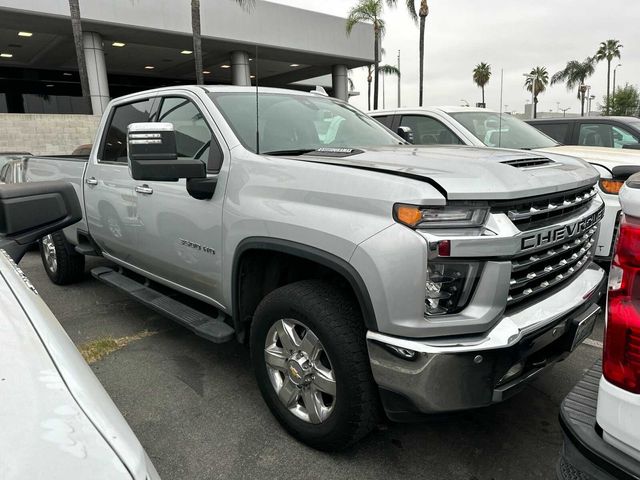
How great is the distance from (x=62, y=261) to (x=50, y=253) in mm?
371

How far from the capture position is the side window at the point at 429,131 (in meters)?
5.69

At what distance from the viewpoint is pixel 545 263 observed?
89.7 inches

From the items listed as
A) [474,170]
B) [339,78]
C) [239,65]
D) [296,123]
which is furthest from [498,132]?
[339,78]

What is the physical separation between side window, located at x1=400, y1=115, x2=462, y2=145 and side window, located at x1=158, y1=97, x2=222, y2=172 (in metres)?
3.27

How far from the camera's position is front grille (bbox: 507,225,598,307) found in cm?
209

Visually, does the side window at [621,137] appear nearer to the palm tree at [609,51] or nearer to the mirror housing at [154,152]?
the mirror housing at [154,152]

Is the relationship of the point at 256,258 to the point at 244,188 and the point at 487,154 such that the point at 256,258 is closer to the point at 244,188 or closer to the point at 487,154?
the point at 244,188

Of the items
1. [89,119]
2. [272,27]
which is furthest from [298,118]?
[272,27]

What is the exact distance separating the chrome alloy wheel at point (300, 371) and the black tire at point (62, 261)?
3.57 m

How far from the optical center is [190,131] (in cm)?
339

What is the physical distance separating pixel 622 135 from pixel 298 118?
18.7ft

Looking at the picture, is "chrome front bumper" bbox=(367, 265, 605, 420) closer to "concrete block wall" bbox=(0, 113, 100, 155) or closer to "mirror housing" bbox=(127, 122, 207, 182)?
"mirror housing" bbox=(127, 122, 207, 182)

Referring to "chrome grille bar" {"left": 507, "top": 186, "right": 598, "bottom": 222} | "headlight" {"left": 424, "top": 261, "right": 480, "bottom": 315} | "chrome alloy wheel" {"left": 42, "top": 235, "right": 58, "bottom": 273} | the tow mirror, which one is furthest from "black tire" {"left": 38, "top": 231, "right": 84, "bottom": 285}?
"chrome grille bar" {"left": 507, "top": 186, "right": 598, "bottom": 222}

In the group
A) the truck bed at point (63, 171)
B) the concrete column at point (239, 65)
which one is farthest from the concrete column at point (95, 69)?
the truck bed at point (63, 171)
